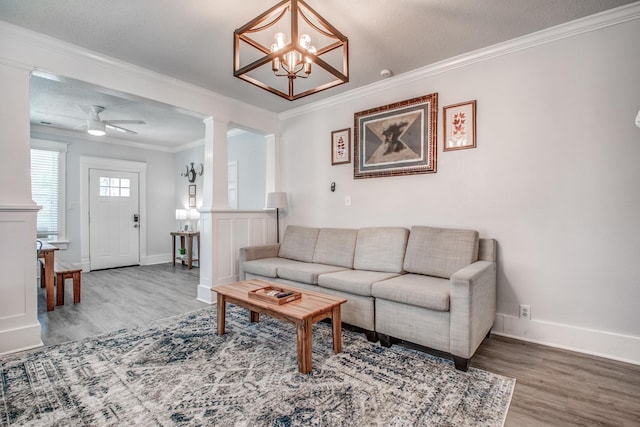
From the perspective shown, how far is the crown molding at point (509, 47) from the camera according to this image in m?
2.20

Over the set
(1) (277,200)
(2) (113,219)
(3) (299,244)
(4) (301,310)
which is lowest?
(4) (301,310)

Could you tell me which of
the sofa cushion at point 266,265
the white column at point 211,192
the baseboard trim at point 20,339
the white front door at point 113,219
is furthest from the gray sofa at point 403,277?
the white front door at point 113,219

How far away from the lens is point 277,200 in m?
4.14

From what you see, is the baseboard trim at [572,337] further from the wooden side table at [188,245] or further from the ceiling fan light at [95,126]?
the ceiling fan light at [95,126]

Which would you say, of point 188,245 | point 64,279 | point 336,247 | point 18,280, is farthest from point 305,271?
point 188,245

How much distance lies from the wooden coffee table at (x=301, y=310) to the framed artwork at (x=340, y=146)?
1.87m

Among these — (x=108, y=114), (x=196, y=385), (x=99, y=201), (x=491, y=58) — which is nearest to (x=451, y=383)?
(x=196, y=385)

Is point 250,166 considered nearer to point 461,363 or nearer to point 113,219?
point 113,219

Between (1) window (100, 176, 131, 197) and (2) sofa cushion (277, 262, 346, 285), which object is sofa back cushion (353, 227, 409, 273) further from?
(1) window (100, 176, 131, 197)

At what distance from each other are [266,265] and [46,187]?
443cm

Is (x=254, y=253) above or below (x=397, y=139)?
below

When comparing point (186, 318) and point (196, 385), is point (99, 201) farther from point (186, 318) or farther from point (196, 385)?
point (196, 385)

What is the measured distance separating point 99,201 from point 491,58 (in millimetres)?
6476

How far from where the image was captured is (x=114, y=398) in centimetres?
172
